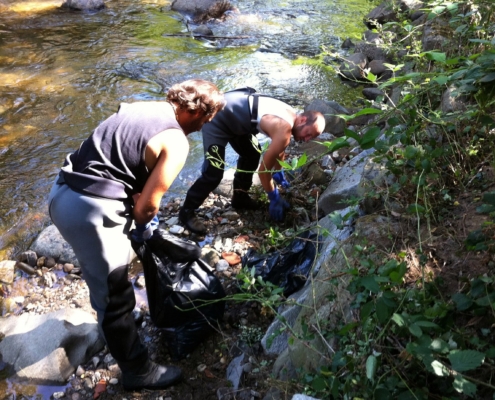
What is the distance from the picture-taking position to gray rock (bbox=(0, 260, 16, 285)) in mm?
3402

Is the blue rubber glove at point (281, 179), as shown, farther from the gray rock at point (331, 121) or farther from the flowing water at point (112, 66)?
the gray rock at point (331, 121)

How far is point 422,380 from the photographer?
1.41 m

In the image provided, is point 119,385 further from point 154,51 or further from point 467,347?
point 154,51

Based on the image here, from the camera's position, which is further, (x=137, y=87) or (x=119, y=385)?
(x=137, y=87)

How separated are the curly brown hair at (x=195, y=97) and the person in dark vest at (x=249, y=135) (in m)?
0.62

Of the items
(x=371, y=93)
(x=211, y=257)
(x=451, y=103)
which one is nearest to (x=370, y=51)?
(x=371, y=93)

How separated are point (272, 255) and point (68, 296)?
60.0 inches

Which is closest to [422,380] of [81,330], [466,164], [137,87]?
[466,164]

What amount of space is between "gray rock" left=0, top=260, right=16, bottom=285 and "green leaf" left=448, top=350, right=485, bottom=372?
322 cm

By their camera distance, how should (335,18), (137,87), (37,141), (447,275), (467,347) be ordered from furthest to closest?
(335,18), (137,87), (37,141), (447,275), (467,347)

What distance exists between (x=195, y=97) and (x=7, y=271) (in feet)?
7.29

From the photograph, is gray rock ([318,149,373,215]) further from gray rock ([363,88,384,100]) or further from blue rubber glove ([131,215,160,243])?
gray rock ([363,88,384,100])

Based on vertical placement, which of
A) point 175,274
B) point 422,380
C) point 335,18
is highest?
point 422,380

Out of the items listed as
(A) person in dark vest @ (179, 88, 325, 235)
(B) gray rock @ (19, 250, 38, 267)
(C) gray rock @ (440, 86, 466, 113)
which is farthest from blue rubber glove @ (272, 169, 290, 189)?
(B) gray rock @ (19, 250, 38, 267)
